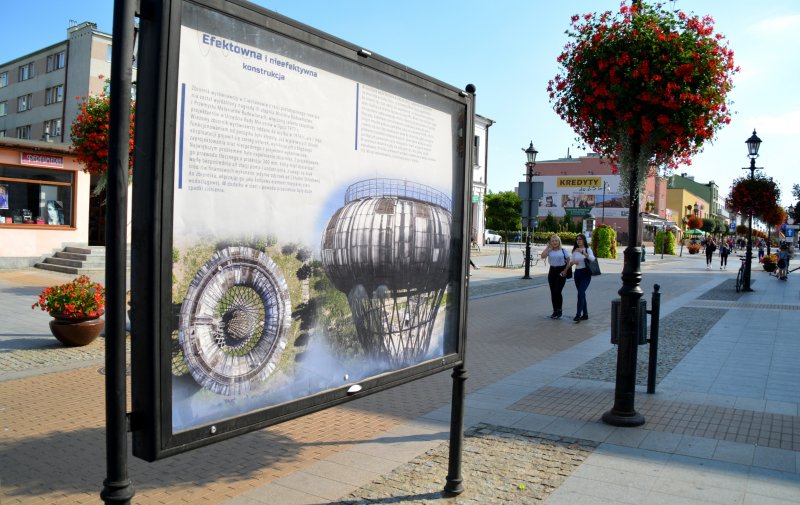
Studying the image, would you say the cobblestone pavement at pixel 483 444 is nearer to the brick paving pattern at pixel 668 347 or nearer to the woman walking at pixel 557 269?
the brick paving pattern at pixel 668 347

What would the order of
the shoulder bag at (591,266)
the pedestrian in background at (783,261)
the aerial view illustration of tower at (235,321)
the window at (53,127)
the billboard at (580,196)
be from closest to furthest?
the aerial view illustration of tower at (235,321)
the shoulder bag at (591,266)
the pedestrian in background at (783,261)
the window at (53,127)
the billboard at (580,196)

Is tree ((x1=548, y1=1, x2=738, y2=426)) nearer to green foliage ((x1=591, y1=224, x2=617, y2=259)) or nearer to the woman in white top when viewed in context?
the woman in white top

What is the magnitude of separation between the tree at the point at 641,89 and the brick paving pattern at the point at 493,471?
3.12 ft

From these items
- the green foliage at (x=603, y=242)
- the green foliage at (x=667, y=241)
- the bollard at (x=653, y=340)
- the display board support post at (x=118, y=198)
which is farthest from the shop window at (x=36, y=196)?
the green foliage at (x=667, y=241)

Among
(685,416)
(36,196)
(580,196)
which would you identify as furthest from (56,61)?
(580,196)

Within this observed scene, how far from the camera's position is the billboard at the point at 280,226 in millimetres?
2340

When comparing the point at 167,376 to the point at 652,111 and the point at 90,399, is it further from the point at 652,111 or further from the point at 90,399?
the point at 652,111

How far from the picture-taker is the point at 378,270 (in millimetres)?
3449

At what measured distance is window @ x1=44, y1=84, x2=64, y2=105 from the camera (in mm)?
45750

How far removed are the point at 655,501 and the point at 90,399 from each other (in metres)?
5.13

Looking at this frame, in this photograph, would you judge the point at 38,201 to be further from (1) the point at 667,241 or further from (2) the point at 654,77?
(1) the point at 667,241

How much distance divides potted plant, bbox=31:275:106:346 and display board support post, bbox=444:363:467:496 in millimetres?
6199

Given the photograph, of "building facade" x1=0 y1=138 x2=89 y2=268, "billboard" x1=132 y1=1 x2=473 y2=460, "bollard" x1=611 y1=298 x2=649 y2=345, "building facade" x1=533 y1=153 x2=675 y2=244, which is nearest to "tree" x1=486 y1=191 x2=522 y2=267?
"building facade" x1=0 y1=138 x2=89 y2=268

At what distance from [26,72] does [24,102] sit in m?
2.32
